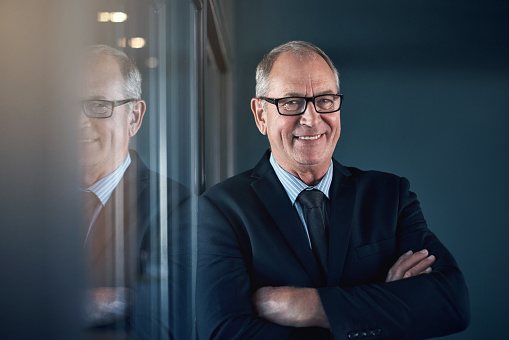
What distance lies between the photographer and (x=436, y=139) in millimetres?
1683

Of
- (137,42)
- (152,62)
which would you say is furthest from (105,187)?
(152,62)

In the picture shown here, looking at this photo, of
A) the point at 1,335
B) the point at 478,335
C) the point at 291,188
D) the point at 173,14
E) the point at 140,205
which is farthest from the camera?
the point at 478,335

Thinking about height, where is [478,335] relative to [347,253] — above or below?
below

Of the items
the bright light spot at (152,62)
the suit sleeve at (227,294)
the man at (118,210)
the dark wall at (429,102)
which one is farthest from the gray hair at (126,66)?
the dark wall at (429,102)

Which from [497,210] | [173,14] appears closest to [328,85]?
[173,14]

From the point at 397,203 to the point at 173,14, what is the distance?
919mm

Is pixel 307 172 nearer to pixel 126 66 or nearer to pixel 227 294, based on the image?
pixel 227 294

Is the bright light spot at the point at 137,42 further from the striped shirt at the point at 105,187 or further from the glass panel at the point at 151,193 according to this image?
the striped shirt at the point at 105,187

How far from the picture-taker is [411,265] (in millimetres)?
1195

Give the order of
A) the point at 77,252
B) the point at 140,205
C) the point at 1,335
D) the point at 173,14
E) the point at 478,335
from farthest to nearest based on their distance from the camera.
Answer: the point at 478,335 < the point at 173,14 < the point at 140,205 < the point at 77,252 < the point at 1,335

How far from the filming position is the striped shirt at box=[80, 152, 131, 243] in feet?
1.72

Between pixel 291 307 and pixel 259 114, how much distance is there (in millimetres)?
684

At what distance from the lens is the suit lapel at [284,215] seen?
1210 mm

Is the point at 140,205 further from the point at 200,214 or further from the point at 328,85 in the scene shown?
the point at 328,85
